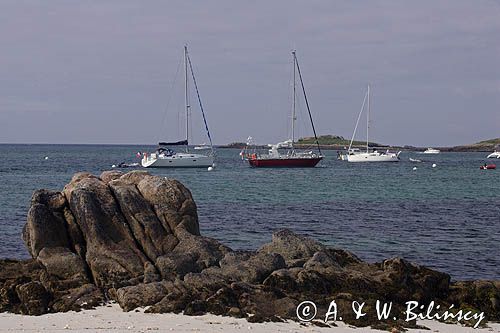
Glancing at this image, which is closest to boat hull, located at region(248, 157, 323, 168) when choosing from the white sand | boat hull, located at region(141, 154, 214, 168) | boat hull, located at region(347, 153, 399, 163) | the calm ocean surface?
boat hull, located at region(141, 154, 214, 168)

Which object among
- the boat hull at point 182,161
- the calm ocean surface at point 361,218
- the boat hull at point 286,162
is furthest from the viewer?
the boat hull at point 286,162

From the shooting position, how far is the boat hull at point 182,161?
99.4m

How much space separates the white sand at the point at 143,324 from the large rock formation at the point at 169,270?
0.41m

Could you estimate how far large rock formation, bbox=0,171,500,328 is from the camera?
662 inches

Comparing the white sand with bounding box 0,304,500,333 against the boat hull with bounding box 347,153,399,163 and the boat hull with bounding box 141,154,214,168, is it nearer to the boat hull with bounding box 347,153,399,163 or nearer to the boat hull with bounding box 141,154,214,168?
the boat hull with bounding box 141,154,214,168

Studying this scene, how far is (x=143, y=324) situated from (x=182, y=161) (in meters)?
84.7

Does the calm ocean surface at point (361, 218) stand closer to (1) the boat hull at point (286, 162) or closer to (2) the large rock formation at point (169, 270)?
(2) the large rock formation at point (169, 270)

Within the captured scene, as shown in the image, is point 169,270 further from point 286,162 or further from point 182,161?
point 286,162

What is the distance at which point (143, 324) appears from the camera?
50.4ft

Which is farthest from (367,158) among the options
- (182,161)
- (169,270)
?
(169,270)

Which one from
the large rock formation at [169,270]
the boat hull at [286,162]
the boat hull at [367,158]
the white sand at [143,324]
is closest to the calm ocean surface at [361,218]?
the large rock formation at [169,270]

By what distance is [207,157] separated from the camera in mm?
100938

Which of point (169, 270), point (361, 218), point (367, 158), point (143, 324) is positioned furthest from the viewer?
point (367, 158)

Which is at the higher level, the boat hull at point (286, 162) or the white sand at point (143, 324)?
the white sand at point (143, 324)
